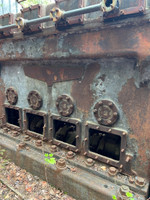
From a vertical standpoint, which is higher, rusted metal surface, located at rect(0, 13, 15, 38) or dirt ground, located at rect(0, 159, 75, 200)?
rusted metal surface, located at rect(0, 13, 15, 38)

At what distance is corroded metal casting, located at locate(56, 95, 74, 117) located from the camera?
111 inches

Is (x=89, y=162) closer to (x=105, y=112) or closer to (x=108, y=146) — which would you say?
(x=108, y=146)

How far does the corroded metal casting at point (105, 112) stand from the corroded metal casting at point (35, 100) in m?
1.35

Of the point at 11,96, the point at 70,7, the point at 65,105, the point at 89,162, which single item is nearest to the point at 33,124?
the point at 11,96

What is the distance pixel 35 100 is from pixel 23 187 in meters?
1.73

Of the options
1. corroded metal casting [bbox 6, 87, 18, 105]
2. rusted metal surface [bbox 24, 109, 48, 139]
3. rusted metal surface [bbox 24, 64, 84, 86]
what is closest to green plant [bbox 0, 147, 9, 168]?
rusted metal surface [bbox 24, 109, 48, 139]

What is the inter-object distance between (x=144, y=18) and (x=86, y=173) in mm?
2500

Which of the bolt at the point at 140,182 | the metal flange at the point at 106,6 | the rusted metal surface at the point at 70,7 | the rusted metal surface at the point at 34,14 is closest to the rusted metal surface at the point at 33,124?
the rusted metal surface at the point at 34,14

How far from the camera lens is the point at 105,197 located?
223 centimetres

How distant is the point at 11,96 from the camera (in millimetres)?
3773

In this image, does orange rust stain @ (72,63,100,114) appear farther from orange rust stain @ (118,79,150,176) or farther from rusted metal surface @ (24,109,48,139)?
rusted metal surface @ (24,109,48,139)

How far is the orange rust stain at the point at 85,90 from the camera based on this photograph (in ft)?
8.23

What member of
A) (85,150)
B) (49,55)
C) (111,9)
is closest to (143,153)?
(85,150)

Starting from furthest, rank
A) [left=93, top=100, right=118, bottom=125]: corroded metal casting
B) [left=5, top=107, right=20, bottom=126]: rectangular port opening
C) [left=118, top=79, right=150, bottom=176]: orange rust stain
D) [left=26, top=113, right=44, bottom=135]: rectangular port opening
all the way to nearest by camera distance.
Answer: [left=5, top=107, right=20, bottom=126]: rectangular port opening, [left=26, top=113, right=44, bottom=135]: rectangular port opening, [left=93, top=100, right=118, bottom=125]: corroded metal casting, [left=118, top=79, right=150, bottom=176]: orange rust stain
